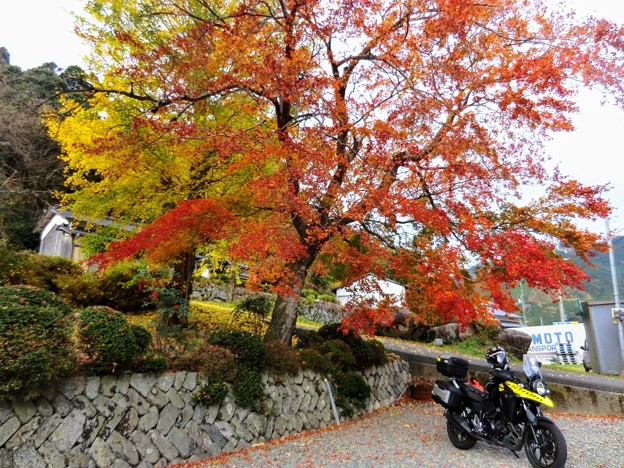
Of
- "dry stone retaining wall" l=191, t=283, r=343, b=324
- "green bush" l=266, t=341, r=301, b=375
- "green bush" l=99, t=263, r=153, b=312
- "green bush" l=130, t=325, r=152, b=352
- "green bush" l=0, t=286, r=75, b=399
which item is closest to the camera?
"green bush" l=0, t=286, r=75, b=399

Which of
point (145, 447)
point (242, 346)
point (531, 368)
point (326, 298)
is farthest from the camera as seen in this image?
point (326, 298)

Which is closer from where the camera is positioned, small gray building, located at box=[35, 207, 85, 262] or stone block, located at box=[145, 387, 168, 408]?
stone block, located at box=[145, 387, 168, 408]

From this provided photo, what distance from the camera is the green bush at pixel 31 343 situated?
3.93 m

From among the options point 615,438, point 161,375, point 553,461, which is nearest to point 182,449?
point 161,375

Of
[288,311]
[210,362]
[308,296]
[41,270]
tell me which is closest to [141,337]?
[210,362]

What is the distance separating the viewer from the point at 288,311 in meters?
8.01

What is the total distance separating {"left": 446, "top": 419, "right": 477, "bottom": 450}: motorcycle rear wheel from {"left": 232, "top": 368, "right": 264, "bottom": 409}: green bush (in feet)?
9.97

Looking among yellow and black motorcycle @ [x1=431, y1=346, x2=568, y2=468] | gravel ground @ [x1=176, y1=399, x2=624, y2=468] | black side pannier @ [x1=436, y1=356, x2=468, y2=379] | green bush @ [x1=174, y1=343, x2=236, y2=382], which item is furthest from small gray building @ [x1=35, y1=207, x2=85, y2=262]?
yellow and black motorcycle @ [x1=431, y1=346, x2=568, y2=468]

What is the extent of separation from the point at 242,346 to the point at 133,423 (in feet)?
6.54

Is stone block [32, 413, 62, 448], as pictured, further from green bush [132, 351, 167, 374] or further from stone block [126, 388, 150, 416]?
green bush [132, 351, 167, 374]

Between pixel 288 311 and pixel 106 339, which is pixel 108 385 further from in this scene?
pixel 288 311

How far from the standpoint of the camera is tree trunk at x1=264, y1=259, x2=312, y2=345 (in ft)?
25.7

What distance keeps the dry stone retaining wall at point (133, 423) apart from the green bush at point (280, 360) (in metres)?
0.20

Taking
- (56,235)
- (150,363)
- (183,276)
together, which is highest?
(56,235)
